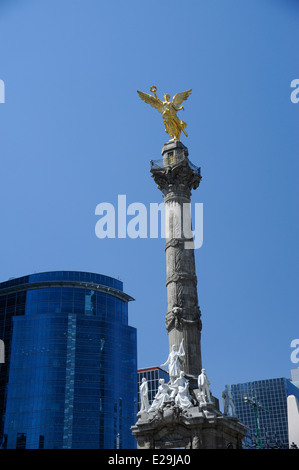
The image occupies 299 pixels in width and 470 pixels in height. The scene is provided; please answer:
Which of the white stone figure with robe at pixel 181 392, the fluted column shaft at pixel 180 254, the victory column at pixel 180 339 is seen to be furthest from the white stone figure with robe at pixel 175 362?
the fluted column shaft at pixel 180 254

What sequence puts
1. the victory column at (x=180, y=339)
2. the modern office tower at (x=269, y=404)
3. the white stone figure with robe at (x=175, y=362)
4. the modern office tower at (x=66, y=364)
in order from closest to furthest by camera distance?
the victory column at (x=180, y=339) → the white stone figure with robe at (x=175, y=362) → the modern office tower at (x=66, y=364) → the modern office tower at (x=269, y=404)

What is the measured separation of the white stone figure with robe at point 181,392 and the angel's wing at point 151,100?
19076mm

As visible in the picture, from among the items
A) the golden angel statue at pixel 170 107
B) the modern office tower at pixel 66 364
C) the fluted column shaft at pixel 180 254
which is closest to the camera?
the fluted column shaft at pixel 180 254

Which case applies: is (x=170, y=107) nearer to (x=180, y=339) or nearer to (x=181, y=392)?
(x=180, y=339)

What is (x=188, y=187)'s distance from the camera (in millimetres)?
40562

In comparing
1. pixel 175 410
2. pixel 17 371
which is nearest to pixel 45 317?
pixel 17 371

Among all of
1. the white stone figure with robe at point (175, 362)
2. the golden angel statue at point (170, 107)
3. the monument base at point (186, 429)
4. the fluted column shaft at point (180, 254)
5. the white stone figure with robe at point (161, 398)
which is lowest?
the monument base at point (186, 429)

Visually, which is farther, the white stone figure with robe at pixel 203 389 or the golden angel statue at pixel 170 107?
the golden angel statue at pixel 170 107

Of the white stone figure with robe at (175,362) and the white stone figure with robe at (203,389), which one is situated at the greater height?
the white stone figure with robe at (175,362)

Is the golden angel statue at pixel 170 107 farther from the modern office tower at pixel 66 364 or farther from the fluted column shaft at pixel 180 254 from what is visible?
the modern office tower at pixel 66 364

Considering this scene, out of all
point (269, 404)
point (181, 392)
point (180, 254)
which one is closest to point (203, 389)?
point (181, 392)

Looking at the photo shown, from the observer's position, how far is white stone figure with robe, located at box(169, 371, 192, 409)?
32.3 meters

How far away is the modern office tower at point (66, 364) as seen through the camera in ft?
285
